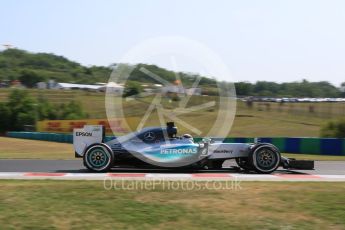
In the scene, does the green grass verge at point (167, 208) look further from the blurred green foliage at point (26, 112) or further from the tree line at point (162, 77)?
the blurred green foliage at point (26, 112)

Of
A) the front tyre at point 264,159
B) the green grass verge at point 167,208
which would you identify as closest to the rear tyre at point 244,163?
the front tyre at point 264,159

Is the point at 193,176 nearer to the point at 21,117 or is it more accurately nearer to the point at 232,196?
the point at 232,196

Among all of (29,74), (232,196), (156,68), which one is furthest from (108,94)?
(29,74)

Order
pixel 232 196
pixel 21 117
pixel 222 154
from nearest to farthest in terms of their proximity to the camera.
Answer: pixel 232 196 → pixel 222 154 → pixel 21 117

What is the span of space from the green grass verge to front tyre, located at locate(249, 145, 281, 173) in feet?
10.1

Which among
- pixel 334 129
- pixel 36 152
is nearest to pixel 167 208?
pixel 36 152

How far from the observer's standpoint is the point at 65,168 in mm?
13398

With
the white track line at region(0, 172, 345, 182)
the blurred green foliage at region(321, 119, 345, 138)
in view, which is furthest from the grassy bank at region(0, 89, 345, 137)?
the white track line at region(0, 172, 345, 182)

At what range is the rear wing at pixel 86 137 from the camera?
12102 millimetres

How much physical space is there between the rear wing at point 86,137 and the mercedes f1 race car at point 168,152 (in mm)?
24

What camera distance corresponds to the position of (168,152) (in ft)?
38.1

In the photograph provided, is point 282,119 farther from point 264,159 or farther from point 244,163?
point 264,159

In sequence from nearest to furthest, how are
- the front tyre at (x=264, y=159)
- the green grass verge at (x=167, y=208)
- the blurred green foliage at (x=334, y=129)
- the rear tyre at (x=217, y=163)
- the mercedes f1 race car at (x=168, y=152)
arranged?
the green grass verge at (x=167, y=208)
the mercedes f1 race car at (x=168, y=152)
the front tyre at (x=264, y=159)
the rear tyre at (x=217, y=163)
the blurred green foliage at (x=334, y=129)

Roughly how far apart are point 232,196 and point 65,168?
6.47 metres
